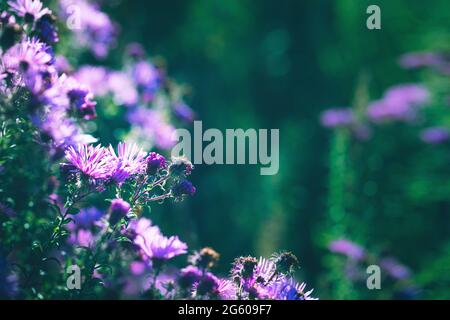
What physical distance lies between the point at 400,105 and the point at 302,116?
1265mm

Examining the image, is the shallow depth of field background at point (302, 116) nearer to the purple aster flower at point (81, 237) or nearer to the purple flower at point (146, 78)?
the purple flower at point (146, 78)

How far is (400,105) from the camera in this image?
9.83 ft

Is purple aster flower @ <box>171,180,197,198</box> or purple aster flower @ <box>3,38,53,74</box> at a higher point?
purple aster flower @ <box>3,38,53,74</box>

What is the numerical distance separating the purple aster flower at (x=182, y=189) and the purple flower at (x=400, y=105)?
1920 millimetres

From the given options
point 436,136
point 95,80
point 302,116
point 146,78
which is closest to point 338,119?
point 436,136

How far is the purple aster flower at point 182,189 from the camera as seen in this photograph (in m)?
1.27

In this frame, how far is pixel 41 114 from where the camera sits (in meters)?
1.17

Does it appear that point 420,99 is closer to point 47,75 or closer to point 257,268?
point 257,268

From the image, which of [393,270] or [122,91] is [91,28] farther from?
[393,270]

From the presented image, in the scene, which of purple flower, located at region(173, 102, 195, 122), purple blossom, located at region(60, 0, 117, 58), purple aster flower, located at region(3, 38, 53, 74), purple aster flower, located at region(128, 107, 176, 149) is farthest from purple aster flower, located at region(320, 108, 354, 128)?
purple aster flower, located at region(3, 38, 53, 74)

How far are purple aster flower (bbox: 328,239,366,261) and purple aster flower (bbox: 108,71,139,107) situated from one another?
45.0 inches

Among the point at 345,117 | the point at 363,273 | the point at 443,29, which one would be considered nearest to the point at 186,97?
the point at 345,117

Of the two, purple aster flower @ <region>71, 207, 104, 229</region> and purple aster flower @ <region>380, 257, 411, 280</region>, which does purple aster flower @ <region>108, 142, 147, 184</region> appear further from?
purple aster flower @ <region>380, 257, 411, 280</region>

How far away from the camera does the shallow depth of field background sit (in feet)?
9.25
